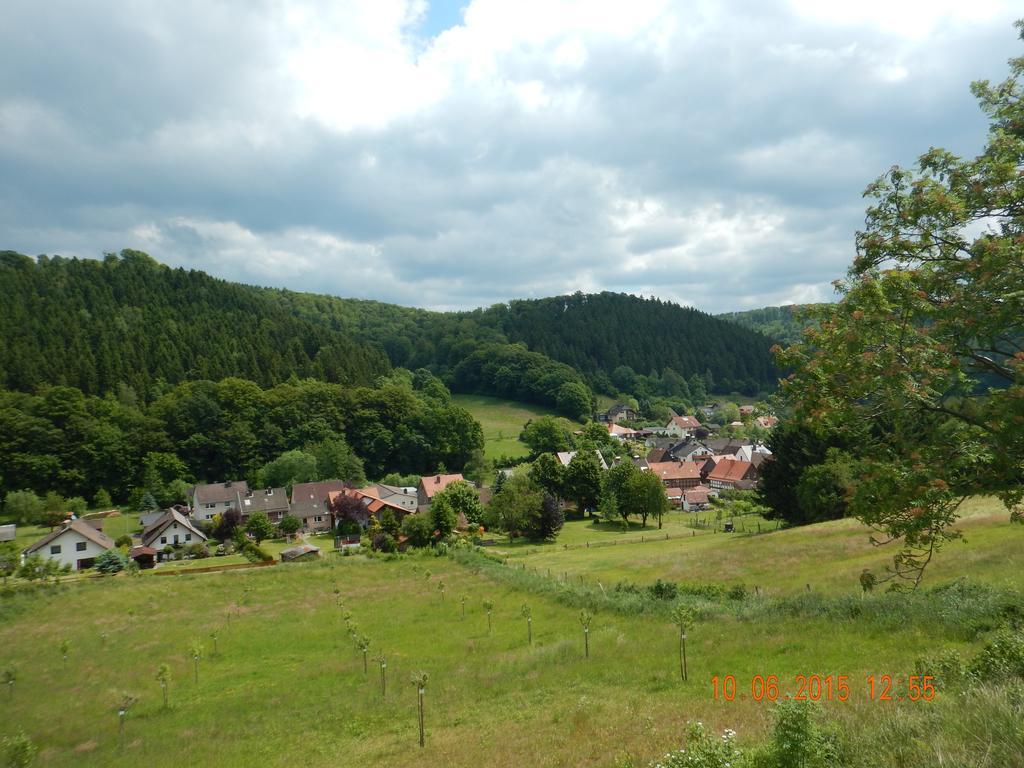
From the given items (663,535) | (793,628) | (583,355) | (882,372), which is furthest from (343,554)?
(583,355)

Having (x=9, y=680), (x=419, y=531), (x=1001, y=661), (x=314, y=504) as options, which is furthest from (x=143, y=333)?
(x=1001, y=661)

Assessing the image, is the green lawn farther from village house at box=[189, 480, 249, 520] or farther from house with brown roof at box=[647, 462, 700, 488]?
house with brown roof at box=[647, 462, 700, 488]

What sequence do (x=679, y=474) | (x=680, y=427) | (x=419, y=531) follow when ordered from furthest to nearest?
(x=680, y=427) < (x=679, y=474) < (x=419, y=531)

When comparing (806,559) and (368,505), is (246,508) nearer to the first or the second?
(368,505)

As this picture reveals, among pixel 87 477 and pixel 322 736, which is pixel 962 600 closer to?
pixel 322 736

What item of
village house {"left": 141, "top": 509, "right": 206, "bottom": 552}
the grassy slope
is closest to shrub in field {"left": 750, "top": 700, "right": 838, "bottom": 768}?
the grassy slope
